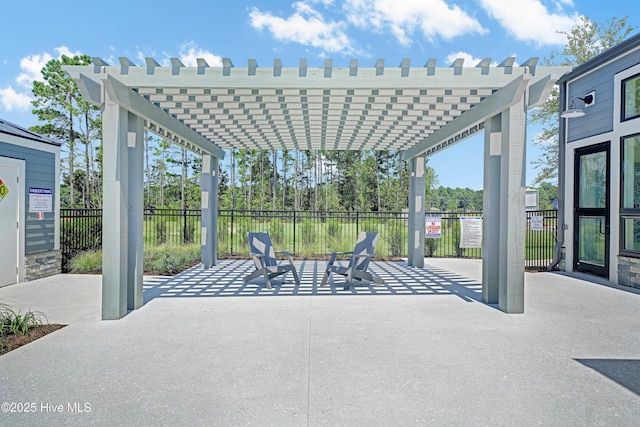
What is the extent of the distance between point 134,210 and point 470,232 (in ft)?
24.1

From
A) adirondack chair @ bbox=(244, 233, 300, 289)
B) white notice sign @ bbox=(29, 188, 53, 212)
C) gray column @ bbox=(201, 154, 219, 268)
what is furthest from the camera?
gray column @ bbox=(201, 154, 219, 268)

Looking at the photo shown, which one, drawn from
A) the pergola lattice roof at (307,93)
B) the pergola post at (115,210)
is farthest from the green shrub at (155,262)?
the pergola post at (115,210)

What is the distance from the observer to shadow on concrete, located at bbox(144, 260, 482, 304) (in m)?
5.46

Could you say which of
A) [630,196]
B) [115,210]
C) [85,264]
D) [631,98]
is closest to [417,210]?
[630,196]

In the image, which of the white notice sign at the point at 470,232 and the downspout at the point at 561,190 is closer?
the downspout at the point at 561,190

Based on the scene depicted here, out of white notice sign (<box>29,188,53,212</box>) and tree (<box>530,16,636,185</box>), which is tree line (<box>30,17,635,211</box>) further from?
white notice sign (<box>29,188,53,212</box>)

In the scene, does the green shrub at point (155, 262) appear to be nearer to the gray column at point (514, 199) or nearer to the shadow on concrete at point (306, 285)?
the shadow on concrete at point (306, 285)

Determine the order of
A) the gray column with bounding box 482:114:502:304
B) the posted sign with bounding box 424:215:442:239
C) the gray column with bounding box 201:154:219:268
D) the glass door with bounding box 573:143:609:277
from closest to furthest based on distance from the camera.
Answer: the gray column with bounding box 482:114:502:304, the glass door with bounding box 573:143:609:277, the gray column with bounding box 201:154:219:268, the posted sign with bounding box 424:215:442:239

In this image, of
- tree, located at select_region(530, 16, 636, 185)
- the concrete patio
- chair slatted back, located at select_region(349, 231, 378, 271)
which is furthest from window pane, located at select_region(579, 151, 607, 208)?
tree, located at select_region(530, 16, 636, 185)

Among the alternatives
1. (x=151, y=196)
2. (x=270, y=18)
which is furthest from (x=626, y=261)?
(x=151, y=196)

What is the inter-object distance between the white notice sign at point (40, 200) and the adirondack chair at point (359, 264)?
16.7 ft

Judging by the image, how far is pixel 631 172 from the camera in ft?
20.6

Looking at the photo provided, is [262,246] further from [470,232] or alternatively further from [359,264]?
[470,232]

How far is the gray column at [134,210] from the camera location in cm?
439
